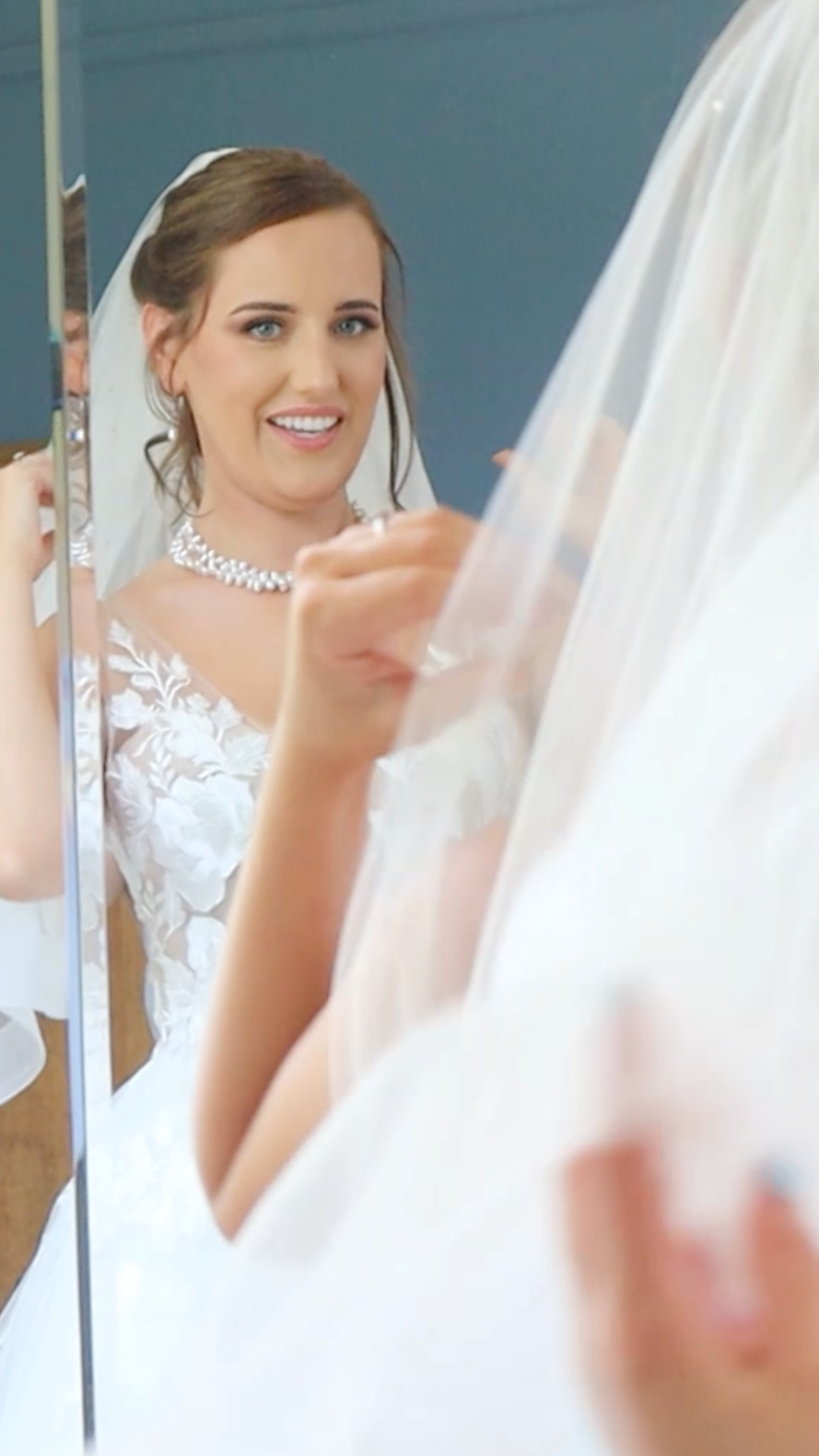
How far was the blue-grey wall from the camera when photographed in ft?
1.94

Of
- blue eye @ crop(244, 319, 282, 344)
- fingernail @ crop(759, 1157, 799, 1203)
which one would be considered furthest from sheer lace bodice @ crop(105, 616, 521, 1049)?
fingernail @ crop(759, 1157, 799, 1203)

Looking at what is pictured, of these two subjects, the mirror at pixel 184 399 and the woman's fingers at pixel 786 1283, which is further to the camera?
the mirror at pixel 184 399

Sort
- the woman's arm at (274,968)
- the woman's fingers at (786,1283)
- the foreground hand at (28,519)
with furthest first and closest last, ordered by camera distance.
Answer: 1. the foreground hand at (28,519)
2. the woman's arm at (274,968)
3. the woman's fingers at (786,1283)

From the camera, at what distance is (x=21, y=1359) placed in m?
0.67

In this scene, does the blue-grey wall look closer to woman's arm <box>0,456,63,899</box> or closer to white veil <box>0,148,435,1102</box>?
white veil <box>0,148,435,1102</box>

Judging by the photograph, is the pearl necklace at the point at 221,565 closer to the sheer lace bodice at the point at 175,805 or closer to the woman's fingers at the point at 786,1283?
the sheer lace bodice at the point at 175,805

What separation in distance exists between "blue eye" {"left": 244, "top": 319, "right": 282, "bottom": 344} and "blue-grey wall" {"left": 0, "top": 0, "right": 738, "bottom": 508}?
6 centimetres

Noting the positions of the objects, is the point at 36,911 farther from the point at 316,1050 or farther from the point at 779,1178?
the point at 779,1178

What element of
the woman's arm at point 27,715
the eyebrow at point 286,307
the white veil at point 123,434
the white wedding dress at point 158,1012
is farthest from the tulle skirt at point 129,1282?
the eyebrow at point 286,307

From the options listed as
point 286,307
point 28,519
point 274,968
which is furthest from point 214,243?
point 274,968

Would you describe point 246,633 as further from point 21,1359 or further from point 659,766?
point 21,1359

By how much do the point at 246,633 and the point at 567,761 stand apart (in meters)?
0.16

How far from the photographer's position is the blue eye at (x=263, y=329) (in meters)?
0.62

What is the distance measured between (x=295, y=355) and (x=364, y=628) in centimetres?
13
